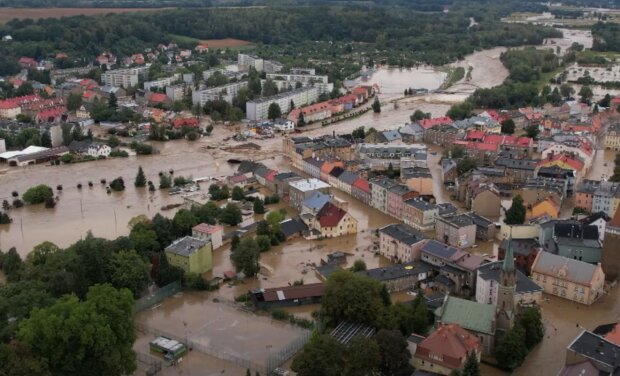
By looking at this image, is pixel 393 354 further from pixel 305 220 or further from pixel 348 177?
pixel 348 177

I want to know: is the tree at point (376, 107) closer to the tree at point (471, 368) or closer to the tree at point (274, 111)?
the tree at point (274, 111)

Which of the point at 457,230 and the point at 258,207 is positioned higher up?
the point at 457,230

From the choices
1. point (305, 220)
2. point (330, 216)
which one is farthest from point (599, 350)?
point (305, 220)

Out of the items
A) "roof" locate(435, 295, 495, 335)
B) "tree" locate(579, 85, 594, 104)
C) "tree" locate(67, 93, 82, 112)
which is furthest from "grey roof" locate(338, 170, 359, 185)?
"tree" locate(579, 85, 594, 104)

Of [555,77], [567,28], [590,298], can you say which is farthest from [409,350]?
[567,28]

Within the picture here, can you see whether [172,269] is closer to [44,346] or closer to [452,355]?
[44,346]

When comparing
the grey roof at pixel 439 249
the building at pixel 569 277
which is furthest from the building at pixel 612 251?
the grey roof at pixel 439 249
